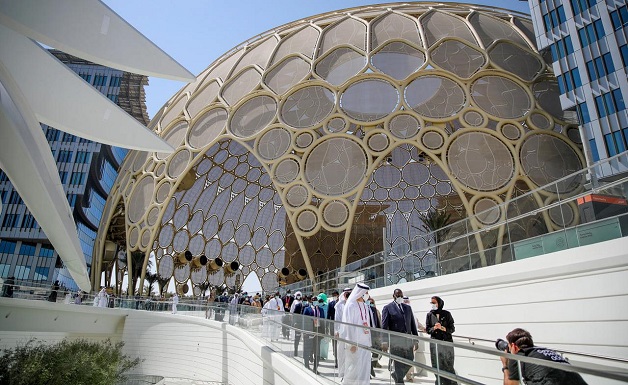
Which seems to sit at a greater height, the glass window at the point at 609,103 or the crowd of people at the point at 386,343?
the glass window at the point at 609,103

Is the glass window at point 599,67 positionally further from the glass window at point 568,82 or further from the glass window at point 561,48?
the glass window at point 561,48

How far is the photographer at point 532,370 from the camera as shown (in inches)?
110

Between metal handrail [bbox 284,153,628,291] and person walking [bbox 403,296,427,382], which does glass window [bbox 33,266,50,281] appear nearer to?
metal handrail [bbox 284,153,628,291]

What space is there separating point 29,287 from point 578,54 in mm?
38507

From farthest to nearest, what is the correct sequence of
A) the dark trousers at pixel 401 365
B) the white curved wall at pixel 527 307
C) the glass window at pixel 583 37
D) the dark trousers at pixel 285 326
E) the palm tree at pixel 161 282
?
the palm tree at pixel 161 282, the glass window at pixel 583 37, the dark trousers at pixel 285 326, the white curved wall at pixel 527 307, the dark trousers at pixel 401 365

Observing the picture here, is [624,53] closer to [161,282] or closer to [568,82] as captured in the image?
[568,82]

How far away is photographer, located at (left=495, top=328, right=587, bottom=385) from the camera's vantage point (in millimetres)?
2789

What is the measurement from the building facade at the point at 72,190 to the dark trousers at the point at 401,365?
2589 inches

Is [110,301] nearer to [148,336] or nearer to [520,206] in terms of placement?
[148,336]

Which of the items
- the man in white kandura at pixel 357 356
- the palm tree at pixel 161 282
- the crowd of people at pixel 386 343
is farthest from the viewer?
the palm tree at pixel 161 282

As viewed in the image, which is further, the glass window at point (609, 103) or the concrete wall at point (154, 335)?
the glass window at point (609, 103)

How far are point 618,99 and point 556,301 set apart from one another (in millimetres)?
29875

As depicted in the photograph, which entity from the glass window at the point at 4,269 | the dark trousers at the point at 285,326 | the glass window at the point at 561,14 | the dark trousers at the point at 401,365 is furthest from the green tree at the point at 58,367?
the glass window at the point at 4,269

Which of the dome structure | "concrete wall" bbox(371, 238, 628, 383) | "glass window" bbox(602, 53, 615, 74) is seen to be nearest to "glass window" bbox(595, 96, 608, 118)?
"glass window" bbox(602, 53, 615, 74)
